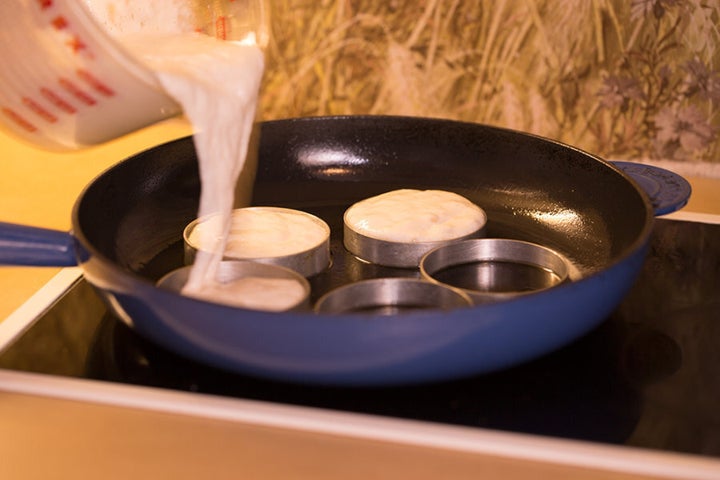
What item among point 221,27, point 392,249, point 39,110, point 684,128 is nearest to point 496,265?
point 392,249

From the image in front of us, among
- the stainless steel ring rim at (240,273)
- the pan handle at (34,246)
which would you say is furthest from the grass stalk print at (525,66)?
the pan handle at (34,246)

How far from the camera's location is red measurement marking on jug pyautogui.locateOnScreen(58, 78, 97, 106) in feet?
2.49

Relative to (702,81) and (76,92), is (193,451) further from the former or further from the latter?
(702,81)

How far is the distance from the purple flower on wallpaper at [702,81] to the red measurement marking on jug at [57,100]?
929 millimetres

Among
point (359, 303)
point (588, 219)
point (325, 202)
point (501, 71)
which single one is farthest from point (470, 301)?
point (501, 71)

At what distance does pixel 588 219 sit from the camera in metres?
1.01

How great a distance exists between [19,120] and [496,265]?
49 cm

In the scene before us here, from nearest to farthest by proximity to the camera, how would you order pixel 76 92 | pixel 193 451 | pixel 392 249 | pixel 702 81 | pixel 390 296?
pixel 193 451, pixel 76 92, pixel 390 296, pixel 392 249, pixel 702 81

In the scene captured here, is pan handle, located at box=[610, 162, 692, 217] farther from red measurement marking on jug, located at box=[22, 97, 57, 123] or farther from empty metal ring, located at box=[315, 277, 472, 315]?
red measurement marking on jug, located at box=[22, 97, 57, 123]

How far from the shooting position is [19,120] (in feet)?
2.66

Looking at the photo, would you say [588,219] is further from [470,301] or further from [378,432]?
[378,432]

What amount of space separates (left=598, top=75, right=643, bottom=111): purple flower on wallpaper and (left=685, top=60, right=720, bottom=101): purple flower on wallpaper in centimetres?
7

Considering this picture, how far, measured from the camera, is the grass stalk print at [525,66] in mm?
1346

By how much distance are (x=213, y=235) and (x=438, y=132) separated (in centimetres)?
36
